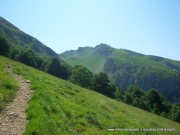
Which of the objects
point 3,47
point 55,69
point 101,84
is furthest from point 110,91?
point 3,47

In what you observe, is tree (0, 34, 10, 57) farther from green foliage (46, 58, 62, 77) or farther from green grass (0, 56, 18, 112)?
green grass (0, 56, 18, 112)

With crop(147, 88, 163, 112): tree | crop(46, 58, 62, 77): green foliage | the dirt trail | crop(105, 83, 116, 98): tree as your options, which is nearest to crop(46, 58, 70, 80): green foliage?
crop(46, 58, 62, 77): green foliage

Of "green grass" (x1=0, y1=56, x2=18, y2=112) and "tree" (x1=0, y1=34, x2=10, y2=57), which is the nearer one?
"green grass" (x1=0, y1=56, x2=18, y2=112)

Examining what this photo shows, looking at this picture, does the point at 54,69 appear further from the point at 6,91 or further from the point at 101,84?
the point at 6,91

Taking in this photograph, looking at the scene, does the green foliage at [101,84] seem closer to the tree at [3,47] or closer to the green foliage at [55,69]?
the green foliage at [55,69]

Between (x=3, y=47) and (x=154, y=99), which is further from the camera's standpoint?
(x=3, y=47)

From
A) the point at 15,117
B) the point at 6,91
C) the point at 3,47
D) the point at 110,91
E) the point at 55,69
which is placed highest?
the point at 3,47

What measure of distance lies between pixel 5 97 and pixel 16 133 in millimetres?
4886

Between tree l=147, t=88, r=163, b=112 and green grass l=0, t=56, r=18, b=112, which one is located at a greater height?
green grass l=0, t=56, r=18, b=112

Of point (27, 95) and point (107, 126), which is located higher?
point (27, 95)

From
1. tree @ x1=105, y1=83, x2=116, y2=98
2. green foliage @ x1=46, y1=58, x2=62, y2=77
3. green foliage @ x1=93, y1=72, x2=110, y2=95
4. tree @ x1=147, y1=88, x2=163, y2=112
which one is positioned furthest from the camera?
green foliage @ x1=46, y1=58, x2=62, y2=77

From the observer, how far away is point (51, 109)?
531 inches

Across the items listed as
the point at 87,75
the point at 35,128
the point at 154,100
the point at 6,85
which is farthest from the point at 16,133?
the point at 154,100

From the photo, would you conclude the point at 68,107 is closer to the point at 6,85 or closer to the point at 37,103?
the point at 37,103
